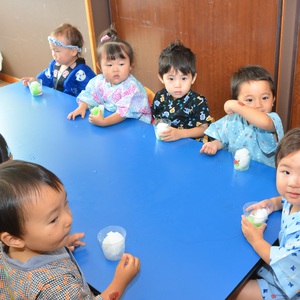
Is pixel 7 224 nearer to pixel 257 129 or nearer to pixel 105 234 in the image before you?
pixel 105 234

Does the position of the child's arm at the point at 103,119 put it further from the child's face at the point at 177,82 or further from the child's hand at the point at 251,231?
the child's hand at the point at 251,231

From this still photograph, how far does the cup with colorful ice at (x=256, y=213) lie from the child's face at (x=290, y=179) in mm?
93

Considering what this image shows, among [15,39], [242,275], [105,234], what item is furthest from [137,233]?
[15,39]

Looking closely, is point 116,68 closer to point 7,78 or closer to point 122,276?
point 122,276

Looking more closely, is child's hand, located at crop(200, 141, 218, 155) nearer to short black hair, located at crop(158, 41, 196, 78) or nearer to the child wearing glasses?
the child wearing glasses

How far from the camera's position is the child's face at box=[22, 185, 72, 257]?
1096 millimetres

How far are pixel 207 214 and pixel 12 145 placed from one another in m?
1.14

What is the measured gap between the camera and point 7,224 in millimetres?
1095

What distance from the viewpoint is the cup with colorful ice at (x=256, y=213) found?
1.39 m

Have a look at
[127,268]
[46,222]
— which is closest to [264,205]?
[127,268]

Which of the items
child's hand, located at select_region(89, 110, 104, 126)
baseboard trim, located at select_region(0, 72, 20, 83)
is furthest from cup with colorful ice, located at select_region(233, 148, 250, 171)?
baseboard trim, located at select_region(0, 72, 20, 83)

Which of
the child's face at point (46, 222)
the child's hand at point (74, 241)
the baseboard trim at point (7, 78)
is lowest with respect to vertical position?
the baseboard trim at point (7, 78)

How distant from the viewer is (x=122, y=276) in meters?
1.21

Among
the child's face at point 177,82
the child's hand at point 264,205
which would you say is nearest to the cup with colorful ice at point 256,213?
the child's hand at point 264,205
